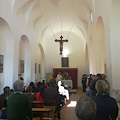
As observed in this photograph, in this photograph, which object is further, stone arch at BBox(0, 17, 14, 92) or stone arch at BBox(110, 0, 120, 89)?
stone arch at BBox(0, 17, 14, 92)

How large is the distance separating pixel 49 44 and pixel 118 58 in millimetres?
14165

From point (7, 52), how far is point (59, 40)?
20.9ft

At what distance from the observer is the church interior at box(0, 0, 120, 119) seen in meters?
5.73

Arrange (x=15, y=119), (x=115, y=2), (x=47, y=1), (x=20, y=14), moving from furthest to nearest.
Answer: (x=47, y=1)
(x=20, y=14)
(x=115, y=2)
(x=15, y=119)

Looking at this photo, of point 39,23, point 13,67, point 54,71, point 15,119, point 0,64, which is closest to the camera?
point 15,119

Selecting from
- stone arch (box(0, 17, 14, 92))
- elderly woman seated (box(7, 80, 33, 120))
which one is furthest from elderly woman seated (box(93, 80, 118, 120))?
stone arch (box(0, 17, 14, 92))

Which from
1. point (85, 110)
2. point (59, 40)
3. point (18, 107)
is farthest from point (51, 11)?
point (85, 110)

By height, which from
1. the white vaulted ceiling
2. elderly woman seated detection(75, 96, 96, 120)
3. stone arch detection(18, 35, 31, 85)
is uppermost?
the white vaulted ceiling

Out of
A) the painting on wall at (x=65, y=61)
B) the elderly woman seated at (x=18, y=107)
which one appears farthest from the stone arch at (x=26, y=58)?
the elderly woman seated at (x=18, y=107)

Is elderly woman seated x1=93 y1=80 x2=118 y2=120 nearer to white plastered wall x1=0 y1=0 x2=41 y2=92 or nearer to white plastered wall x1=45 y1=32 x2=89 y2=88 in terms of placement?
white plastered wall x1=0 y1=0 x2=41 y2=92

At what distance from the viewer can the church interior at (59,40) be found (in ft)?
18.8

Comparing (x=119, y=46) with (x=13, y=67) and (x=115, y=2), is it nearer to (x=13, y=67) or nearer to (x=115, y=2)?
(x=115, y=2)

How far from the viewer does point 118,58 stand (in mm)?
5535

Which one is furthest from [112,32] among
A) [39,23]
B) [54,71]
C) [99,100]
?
[54,71]
